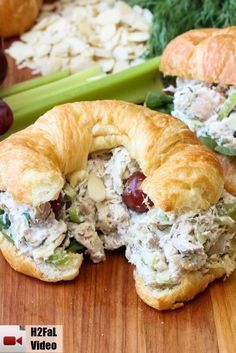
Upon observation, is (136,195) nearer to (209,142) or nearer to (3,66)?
(209,142)

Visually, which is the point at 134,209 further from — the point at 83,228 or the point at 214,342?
the point at 214,342

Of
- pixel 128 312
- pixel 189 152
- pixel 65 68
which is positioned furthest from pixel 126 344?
pixel 65 68

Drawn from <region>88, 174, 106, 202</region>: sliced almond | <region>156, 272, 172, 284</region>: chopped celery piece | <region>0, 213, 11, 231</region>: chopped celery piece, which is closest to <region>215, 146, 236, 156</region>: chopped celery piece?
<region>88, 174, 106, 202</region>: sliced almond

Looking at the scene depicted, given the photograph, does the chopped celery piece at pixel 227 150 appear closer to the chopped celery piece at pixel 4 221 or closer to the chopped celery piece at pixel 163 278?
the chopped celery piece at pixel 163 278

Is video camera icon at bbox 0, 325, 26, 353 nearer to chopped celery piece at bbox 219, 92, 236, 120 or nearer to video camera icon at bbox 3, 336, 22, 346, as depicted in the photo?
video camera icon at bbox 3, 336, 22, 346

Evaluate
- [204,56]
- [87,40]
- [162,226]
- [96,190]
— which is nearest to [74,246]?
[96,190]
